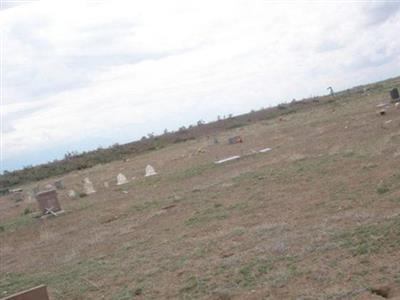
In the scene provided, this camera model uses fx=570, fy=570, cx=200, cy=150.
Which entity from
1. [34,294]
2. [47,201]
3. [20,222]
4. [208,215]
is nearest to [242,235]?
[208,215]

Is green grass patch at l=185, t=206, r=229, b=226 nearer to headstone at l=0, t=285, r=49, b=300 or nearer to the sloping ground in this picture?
the sloping ground

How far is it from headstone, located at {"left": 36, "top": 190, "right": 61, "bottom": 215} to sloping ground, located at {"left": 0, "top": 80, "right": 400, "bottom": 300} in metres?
0.69

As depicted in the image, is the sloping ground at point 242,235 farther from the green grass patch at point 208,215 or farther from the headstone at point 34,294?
the headstone at point 34,294

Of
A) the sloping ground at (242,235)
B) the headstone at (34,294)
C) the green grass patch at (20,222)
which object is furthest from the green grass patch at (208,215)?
the green grass patch at (20,222)

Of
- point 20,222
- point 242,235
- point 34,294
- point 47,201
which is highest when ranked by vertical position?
point 47,201

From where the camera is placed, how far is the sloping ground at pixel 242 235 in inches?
284

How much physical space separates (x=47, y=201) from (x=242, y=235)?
11581 mm

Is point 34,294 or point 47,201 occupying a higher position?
point 47,201

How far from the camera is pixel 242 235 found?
33.2ft

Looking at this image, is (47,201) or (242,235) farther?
(47,201)


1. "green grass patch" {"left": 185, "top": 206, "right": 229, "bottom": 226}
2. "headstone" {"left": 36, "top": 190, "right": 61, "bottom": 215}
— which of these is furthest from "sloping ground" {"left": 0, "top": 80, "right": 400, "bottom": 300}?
"headstone" {"left": 36, "top": 190, "right": 61, "bottom": 215}

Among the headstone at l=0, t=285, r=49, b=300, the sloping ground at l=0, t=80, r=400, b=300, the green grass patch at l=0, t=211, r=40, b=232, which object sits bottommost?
the sloping ground at l=0, t=80, r=400, b=300

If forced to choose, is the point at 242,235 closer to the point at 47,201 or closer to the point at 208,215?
the point at 208,215

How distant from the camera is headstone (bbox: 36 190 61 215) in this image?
1984 centimetres
